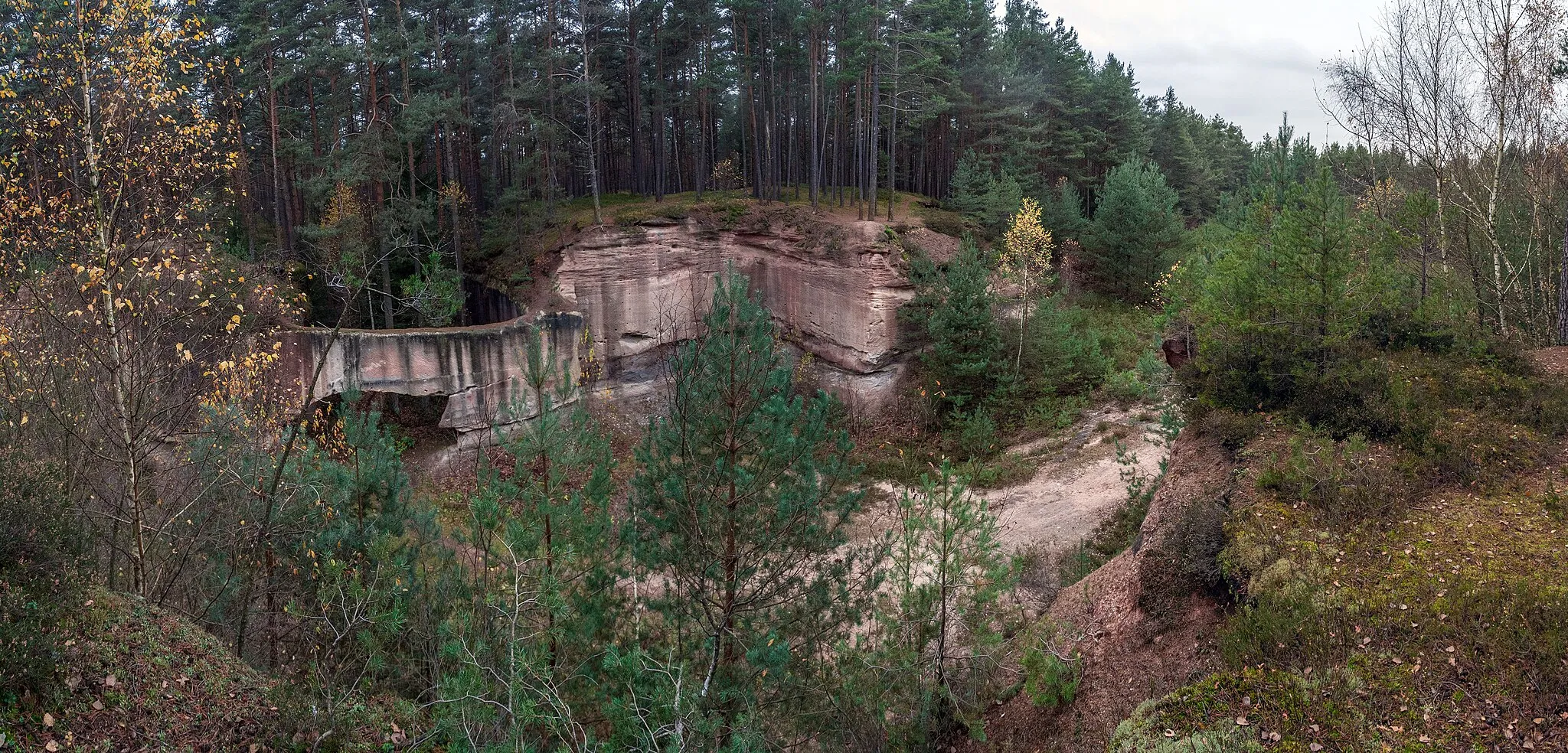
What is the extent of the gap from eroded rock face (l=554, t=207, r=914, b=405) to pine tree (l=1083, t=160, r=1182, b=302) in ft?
30.0

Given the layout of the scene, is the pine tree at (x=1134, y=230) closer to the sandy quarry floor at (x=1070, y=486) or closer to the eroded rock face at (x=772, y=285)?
the sandy quarry floor at (x=1070, y=486)

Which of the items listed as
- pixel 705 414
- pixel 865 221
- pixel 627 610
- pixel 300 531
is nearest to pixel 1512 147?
pixel 865 221

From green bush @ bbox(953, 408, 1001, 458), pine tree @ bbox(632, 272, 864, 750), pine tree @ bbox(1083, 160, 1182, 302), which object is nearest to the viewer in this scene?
pine tree @ bbox(632, 272, 864, 750)

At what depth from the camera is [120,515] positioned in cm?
838

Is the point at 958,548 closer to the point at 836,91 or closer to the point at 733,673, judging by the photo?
the point at 733,673

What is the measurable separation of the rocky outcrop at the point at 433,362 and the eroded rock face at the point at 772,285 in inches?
95.7

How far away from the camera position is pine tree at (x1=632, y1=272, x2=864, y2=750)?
27.5 feet

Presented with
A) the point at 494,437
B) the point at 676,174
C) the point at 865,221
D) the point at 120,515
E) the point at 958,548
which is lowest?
the point at 494,437

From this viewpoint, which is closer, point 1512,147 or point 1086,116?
point 1512,147

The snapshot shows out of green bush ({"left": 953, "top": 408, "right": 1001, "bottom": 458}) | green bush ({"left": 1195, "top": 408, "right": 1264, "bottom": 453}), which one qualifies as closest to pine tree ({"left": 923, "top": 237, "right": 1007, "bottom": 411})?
green bush ({"left": 953, "top": 408, "right": 1001, "bottom": 458})

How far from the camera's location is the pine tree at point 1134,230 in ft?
95.3

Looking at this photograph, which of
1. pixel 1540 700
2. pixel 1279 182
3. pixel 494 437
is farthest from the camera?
pixel 494 437

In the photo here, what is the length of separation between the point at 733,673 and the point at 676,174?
102 ft

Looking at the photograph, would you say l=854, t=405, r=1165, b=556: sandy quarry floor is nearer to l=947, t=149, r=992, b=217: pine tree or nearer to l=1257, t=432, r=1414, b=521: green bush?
l=1257, t=432, r=1414, b=521: green bush
